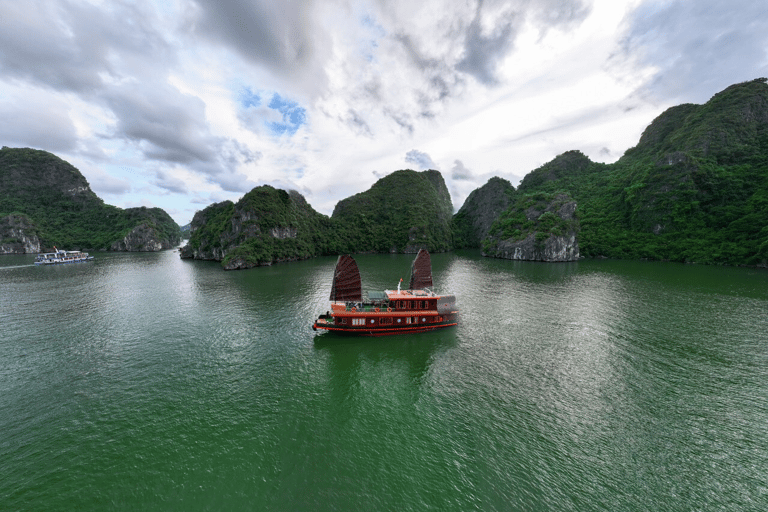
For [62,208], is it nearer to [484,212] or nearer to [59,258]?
[59,258]

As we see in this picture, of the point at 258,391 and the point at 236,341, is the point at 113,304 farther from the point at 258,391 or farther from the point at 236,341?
the point at 258,391

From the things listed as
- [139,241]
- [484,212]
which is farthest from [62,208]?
[484,212]

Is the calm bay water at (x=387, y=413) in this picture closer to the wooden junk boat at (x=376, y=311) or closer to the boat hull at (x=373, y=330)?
Result: the boat hull at (x=373, y=330)

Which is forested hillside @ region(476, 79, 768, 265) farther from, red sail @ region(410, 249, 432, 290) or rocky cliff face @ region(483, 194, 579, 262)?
red sail @ region(410, 249, 432, 290)

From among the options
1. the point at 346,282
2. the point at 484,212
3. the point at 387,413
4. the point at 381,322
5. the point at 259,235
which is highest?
the point at 484,212

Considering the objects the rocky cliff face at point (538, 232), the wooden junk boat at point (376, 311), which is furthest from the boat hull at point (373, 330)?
the rocky cliff face at point (538, 232)

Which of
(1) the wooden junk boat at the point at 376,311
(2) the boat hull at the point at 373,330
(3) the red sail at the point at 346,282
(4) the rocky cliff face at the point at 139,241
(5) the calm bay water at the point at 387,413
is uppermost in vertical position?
(4) the rocky cliff face at the point at 139,241
